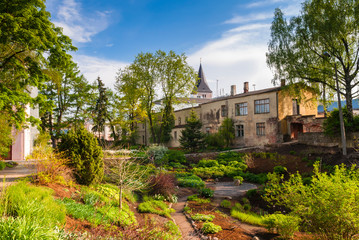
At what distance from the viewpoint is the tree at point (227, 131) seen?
31.0 m

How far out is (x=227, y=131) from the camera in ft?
102

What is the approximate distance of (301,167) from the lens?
16672mm

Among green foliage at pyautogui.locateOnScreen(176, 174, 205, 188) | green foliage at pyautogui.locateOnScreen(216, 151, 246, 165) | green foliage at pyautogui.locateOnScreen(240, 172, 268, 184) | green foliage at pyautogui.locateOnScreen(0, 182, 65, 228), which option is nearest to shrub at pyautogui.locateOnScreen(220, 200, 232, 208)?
green foliage at pyautogui.locateOnScreen(176, 174, 205, 188)

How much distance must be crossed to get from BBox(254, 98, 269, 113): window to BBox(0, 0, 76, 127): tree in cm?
2182

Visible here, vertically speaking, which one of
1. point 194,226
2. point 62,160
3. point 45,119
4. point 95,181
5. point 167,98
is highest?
point 167,98

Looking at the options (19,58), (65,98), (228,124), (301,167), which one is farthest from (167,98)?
(19,58)

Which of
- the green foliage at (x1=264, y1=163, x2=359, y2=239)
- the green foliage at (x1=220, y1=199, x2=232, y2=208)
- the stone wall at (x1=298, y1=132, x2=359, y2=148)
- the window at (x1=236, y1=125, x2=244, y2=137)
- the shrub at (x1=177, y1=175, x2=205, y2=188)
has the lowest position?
the green foliage at (x1=220, y1=199, x2=232, y2=208)

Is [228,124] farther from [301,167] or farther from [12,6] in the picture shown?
[12,6]

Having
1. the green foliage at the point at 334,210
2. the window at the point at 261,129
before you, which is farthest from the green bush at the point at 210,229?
the window at the point at 261,129

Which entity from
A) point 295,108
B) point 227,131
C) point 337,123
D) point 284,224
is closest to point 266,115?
point 295,108

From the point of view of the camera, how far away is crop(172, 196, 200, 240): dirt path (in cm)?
677

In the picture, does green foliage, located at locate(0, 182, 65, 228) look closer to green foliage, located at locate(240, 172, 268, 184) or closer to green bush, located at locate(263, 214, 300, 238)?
green bush, located at locate(263, 214, 300, 238)

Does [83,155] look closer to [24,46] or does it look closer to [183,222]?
[183,222]

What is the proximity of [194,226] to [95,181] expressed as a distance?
447cm
